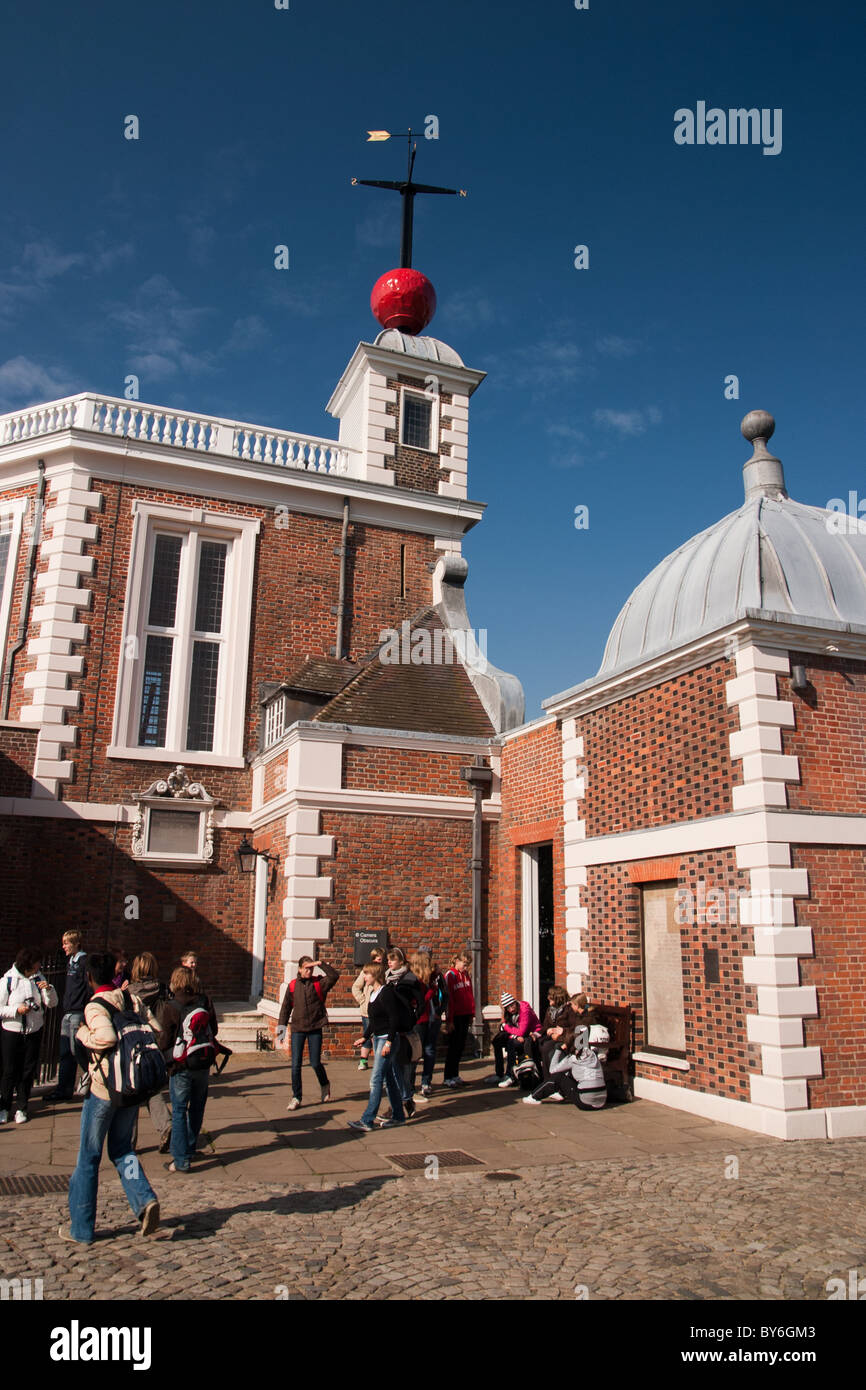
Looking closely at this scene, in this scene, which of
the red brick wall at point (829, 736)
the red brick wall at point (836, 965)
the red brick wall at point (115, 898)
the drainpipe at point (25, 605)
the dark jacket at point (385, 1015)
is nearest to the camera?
the red brick wall at point (836, 965)

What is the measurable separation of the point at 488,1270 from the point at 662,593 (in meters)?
8.91

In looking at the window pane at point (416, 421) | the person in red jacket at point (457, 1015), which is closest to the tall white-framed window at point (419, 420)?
the window pane at point (416, 421)

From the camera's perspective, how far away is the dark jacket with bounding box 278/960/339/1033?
1030 centimetres

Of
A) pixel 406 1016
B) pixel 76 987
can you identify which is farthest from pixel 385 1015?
pixel 76 987

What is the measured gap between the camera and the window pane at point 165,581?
59.2 feet

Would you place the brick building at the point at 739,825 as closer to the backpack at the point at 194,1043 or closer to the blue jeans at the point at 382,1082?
the blue jeans at the point at 382,1082

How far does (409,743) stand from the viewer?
1496 cm

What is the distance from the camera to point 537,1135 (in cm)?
924

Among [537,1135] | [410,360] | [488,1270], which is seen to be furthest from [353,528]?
[488,1270]

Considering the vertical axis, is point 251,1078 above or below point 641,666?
below

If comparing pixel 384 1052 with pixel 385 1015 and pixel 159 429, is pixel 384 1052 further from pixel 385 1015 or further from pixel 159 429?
pixel 159 429

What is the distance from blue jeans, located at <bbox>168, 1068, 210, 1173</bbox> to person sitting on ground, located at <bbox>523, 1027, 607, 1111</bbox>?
4.24m

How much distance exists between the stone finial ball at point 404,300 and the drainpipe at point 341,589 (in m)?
6.45
